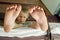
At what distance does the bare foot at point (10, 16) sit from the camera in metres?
1.02

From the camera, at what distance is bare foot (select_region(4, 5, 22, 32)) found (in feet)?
3.33

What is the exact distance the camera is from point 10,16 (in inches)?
40.9

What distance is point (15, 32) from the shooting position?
1136 millimetres

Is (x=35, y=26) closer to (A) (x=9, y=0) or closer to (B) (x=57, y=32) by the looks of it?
(B) (x=57, y=32)

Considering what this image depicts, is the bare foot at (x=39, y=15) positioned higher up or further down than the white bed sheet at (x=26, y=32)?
higher up

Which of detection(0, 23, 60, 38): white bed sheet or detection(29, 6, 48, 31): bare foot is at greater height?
detection(29, 6, 48, 31): bare foot

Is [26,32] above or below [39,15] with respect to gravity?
below

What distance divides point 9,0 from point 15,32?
31 cm

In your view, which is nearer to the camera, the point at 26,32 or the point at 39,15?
the point at 39,15

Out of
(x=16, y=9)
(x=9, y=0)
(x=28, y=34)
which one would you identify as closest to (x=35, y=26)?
(x=28, y=34)

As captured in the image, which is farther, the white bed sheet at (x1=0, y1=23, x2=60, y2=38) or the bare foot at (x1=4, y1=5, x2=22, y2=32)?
the white bed sheet at (x1=0, y1=23, x2=60, y2=38)

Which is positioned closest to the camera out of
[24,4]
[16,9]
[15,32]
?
[16,9]

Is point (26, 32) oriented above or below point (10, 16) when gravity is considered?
below

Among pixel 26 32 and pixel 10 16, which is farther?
pixel 26 32
